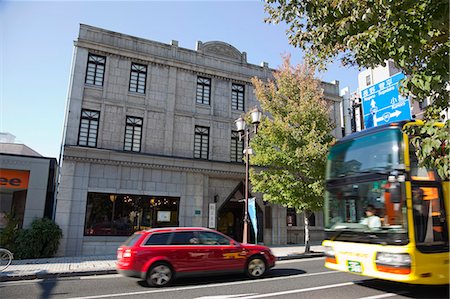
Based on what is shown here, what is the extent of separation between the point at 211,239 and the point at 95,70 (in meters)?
12.6

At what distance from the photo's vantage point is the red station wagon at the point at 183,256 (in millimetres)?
8617

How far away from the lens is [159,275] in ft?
28.3

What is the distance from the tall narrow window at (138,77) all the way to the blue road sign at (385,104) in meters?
12.4

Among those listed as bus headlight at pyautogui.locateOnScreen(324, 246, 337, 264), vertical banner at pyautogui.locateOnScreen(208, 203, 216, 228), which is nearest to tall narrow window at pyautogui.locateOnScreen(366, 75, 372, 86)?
vertical banner at pyautogui.locateOnScreen(208, 203, 216, 228)

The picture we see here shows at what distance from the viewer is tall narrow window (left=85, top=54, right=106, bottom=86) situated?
1730cm

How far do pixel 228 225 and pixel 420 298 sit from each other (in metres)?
13.3

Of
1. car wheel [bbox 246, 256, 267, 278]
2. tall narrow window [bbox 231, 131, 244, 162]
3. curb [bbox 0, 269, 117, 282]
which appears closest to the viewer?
car wheel [bbox 246, 256, 267, 278]

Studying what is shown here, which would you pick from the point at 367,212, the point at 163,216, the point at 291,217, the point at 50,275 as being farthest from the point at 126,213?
the point at 367,212

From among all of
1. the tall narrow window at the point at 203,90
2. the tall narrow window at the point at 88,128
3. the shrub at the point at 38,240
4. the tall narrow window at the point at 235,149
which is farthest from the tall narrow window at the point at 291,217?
the shrub at the point at 38,240

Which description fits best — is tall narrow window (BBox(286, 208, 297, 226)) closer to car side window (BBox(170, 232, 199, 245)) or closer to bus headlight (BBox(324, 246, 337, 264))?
car side window (BBox(170, 232, 199, 245))

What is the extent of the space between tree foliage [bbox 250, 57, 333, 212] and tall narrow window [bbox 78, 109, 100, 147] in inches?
334

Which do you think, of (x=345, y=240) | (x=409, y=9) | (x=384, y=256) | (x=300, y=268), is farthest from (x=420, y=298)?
(x=409, y=9)

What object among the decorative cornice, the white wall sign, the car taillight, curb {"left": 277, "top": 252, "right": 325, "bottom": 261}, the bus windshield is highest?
the decorative cornice

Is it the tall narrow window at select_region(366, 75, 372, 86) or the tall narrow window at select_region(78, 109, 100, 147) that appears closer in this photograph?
the tall narrow window at select_region(78, 109, 100, 147)
